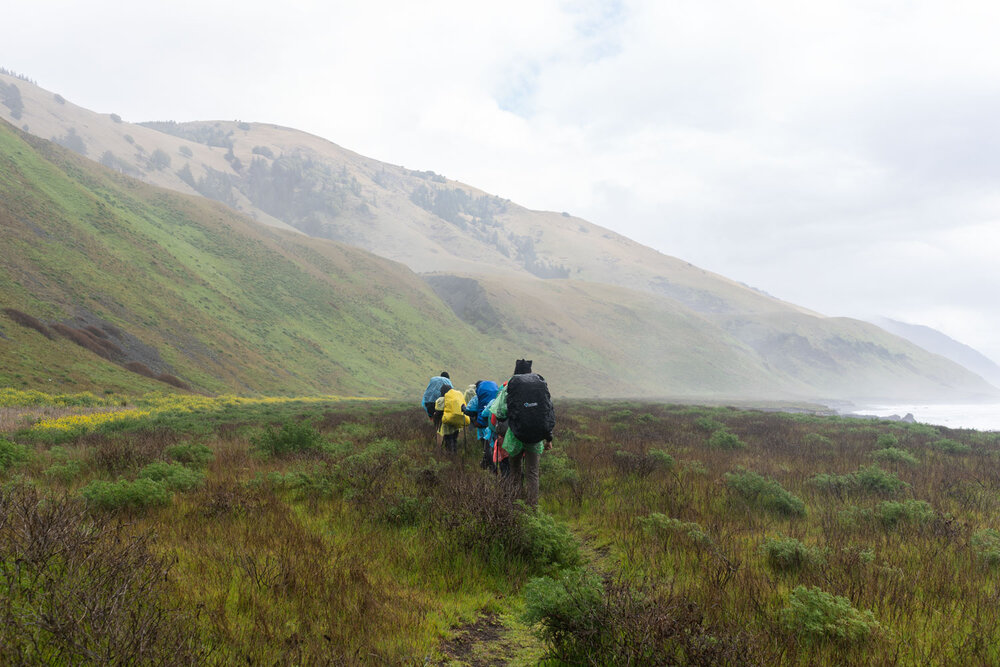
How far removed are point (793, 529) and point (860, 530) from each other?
2.19 ft

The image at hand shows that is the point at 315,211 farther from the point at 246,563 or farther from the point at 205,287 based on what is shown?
the point at 246,563

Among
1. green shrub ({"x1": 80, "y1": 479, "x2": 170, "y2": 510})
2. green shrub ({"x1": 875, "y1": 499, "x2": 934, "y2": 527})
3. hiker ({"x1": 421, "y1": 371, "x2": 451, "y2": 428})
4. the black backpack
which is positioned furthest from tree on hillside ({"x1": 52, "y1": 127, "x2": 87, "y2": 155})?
green shrub ({"x1": 875, "y1": 499, "x2": 934, "y2": 527})

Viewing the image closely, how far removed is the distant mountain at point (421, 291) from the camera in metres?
49.4

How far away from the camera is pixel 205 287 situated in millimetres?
48156

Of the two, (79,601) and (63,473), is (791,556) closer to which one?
(79,601)

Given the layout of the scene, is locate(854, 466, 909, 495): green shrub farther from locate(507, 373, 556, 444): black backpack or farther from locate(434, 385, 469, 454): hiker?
locate(434, 385, 469, 454): hiker

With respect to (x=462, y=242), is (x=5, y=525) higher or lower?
lower

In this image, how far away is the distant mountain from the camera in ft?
162

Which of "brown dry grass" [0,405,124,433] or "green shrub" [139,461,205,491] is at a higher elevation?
"green shrub" [139,461,205,491]

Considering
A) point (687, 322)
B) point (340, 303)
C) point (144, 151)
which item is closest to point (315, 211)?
point (144, 151)

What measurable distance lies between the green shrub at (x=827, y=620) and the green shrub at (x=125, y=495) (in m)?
6.04

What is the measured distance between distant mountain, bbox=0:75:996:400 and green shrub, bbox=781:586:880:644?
35.5 metres

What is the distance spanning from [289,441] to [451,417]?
3.23 m

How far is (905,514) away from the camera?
5.55 metres
